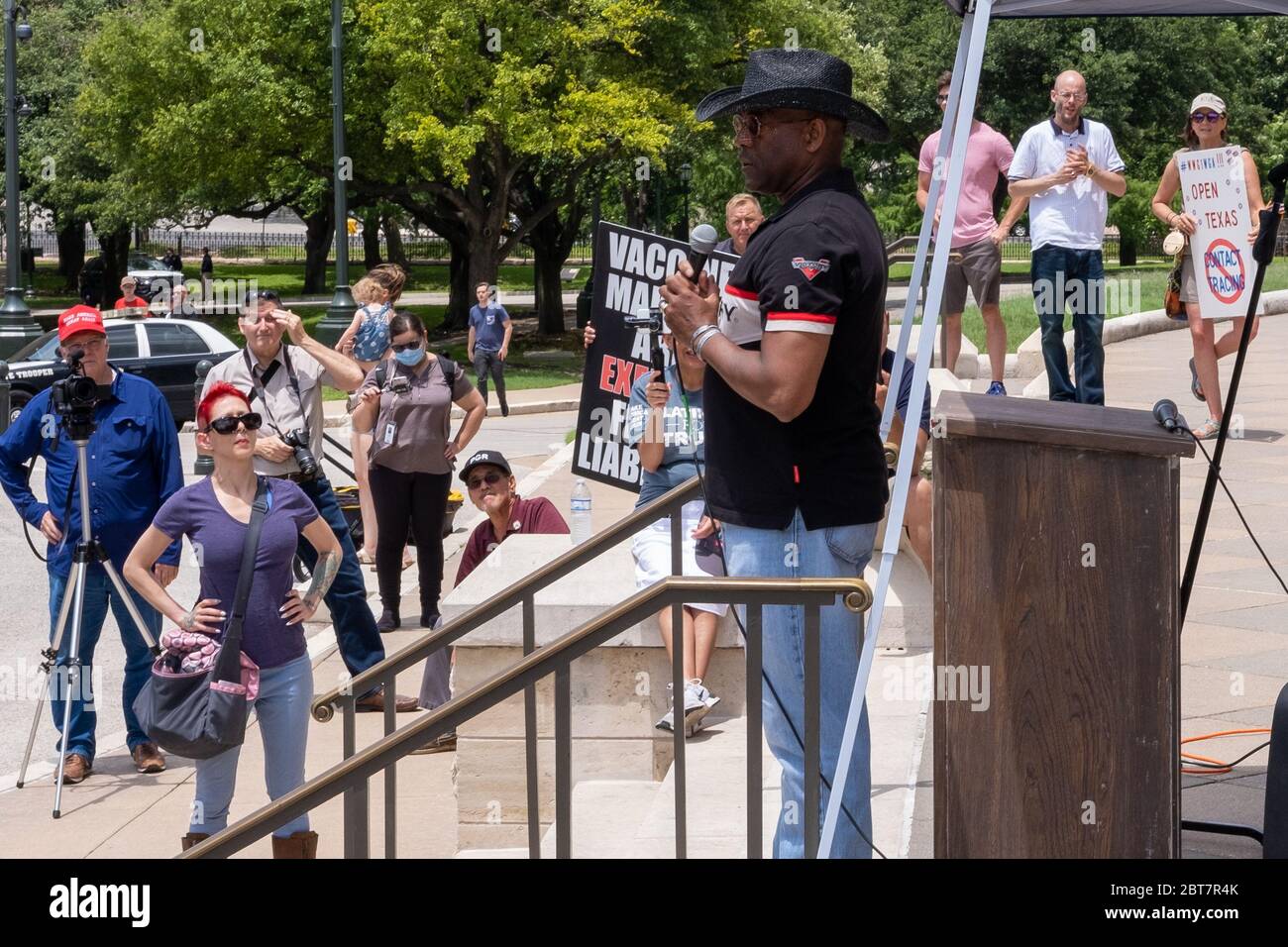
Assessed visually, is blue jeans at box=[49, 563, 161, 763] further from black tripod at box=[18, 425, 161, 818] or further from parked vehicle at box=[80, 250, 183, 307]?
parked vehicle at box=[80, 250, 183, 307]

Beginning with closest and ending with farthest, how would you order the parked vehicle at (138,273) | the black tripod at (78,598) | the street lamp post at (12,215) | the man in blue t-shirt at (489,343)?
the black tripod at (78,598)
the man in blue t-shirt at (489,343)
the street lamp post at (12,215)
the parked vehicle at (138,273)

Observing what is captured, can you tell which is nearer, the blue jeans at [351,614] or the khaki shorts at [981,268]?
the blue jeans at [351,614]

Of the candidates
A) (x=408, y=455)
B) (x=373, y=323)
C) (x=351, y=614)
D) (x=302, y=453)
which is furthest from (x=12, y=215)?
(x=351, y=614)

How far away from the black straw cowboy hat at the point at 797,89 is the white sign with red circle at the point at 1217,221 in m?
6.49

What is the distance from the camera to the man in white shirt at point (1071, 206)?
30.7ft

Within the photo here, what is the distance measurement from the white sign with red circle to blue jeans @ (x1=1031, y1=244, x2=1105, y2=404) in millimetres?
936

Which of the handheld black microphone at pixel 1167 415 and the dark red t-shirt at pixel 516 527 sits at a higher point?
the handheld black microphone at pixel 1167 415

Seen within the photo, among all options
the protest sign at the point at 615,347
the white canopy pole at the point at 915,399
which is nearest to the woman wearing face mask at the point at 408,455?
the protest sign at the point at 615,347

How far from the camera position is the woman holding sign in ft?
32.4

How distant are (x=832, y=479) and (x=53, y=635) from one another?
4.73 m

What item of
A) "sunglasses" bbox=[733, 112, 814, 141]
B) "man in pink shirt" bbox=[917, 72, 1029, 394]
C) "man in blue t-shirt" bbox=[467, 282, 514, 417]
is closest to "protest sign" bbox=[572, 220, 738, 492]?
"man in pink shirt" bbox=[917, 72, 1029, 394]

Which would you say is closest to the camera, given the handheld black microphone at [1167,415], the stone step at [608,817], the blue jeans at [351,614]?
the handheld black microphone at [1167,415]

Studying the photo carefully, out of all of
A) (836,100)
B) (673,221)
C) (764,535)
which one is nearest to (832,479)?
(764,535)

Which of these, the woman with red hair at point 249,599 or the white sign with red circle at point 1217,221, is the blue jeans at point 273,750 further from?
the white sign with red circle at point 1217,221
